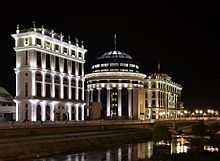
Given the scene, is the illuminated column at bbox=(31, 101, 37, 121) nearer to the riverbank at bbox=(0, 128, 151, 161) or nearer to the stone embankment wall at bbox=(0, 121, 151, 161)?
the stone embankment wall at bbox=(0, 121, 151, 161)

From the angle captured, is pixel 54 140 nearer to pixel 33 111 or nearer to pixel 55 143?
pixel 55 143

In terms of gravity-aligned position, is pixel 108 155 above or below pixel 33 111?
below

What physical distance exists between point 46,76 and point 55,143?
5167 cm

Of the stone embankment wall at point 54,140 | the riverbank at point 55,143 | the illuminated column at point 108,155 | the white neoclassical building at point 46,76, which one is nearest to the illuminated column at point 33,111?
the white neoclassical building at point 46,76

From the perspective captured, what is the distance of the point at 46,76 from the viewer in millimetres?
132750

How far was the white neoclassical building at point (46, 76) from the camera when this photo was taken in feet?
413

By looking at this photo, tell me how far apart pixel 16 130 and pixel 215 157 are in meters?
40.7

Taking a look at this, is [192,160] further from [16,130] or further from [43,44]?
[43,44]

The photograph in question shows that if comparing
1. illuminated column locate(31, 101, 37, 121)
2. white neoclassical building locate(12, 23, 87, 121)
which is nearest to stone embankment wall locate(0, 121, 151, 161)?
illuminated column locate(31, 101, 37, 121)

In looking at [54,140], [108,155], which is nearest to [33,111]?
[54,140]

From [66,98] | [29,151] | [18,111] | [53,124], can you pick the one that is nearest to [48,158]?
[29,151]

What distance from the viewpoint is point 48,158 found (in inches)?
3014

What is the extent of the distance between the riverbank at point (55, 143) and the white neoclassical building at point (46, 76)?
91.3 feet

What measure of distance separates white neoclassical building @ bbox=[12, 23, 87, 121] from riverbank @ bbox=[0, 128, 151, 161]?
27.8 meters
